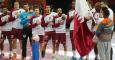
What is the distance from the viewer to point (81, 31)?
530 inches

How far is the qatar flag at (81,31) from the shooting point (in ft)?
43.3

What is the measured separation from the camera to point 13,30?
14.3m

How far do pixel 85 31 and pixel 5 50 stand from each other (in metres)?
4.11

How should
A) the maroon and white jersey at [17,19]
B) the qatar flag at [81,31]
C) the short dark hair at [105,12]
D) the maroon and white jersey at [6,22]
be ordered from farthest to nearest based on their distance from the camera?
the maroon and white jersey at [6,22] < the maroon and white jersey at [17,19] < the qatar flag at [81,31] < the short dark hair at [105,12]

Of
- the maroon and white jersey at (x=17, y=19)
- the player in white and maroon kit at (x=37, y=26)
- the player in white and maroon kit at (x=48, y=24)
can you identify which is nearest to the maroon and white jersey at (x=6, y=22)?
the maroon and white jersey at (x=17, y=19)

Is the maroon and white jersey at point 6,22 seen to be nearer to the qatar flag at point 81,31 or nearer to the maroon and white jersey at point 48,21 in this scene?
the maroon and white jersey at point 48,21

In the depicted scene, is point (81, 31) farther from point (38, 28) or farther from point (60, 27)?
point (38, 28)

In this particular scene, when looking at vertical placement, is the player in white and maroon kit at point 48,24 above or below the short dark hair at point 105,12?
below

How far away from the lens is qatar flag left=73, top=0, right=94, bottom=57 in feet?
43.3

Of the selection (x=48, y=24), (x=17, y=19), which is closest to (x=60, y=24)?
(x=48, y=24)

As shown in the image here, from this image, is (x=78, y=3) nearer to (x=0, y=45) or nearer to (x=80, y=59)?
(x=80, y=59)

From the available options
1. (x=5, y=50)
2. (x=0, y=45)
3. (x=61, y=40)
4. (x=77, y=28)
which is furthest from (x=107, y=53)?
(x=5, y=50)

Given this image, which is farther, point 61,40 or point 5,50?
point 5,50

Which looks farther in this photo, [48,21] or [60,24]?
[60,24]
